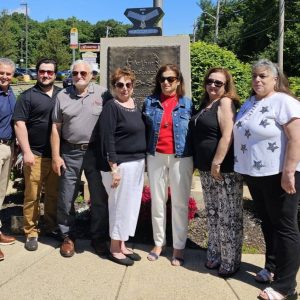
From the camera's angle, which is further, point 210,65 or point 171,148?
point 210,65

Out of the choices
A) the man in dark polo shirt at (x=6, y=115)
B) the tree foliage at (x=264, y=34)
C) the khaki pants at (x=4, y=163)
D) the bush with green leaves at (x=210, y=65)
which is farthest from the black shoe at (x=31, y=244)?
the tree foliage at (x=264, y=34)

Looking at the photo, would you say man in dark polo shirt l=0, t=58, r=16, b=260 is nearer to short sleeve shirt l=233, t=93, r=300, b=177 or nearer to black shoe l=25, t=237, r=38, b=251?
black shoe l=25, t=237, r=38, b=251

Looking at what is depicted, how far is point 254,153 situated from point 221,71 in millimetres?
831

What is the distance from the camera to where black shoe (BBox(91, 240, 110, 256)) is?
4.31m

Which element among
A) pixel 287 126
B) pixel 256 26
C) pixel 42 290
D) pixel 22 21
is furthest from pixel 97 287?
pixel 22 21

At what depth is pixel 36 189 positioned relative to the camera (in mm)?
4488

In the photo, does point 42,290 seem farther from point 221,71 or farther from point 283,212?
point 221,71

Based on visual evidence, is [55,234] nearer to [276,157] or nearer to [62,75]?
[276,157]

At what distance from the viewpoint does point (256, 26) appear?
37594mm

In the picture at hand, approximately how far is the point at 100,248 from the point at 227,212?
54.6 inches

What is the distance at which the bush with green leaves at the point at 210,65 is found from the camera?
8.69m

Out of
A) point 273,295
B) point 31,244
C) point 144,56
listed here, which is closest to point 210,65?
point 144,56

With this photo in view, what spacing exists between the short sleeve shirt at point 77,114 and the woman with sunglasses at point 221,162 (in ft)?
3.19

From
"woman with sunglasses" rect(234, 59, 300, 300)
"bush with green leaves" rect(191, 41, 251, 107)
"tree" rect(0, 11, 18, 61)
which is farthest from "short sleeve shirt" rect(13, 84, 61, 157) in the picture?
"tree" rect(0, 11, 18, 61)
